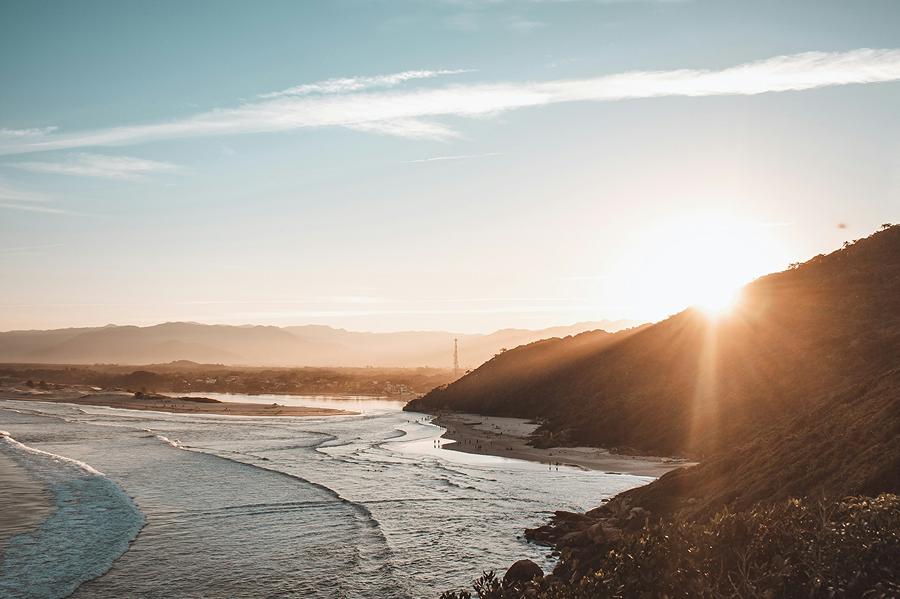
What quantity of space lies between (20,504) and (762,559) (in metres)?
29.1

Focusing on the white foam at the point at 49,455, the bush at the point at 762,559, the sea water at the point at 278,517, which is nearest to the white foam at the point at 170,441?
the sea water at the point at 278,517

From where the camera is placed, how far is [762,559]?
12.2m

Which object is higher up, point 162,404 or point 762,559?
point 762,559

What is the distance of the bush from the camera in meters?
10.7

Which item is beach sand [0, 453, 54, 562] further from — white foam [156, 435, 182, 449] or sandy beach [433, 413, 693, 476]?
sandy beach [433, 413, 693, 476]

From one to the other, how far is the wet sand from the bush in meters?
18.5

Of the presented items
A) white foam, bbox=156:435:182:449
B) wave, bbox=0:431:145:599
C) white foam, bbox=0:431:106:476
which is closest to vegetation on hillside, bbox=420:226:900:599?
wave, bbox=0:431:145:599

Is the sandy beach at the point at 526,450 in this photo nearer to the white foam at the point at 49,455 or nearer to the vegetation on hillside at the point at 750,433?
the vegetation on hillside at the point at 750,433

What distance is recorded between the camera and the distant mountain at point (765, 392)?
18.6m

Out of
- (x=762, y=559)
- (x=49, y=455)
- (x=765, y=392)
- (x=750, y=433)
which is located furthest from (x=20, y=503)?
(x=765, y=392)

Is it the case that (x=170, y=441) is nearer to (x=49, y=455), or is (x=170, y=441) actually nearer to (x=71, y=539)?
(x=49, y=455)

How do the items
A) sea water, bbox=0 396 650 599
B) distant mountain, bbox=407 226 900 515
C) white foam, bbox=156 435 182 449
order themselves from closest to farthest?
sea water, bbox=0 396 650 599 < distant mountain, bbox=407 226 900 515 < white foam, bbox=156 435 182 449

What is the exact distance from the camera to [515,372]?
83.2 meters

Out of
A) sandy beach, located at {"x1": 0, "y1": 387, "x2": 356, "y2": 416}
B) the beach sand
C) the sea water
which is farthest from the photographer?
sandy beach, located at {"x1": 0, "y1": 387, "x2": 356, "y2": 416}
